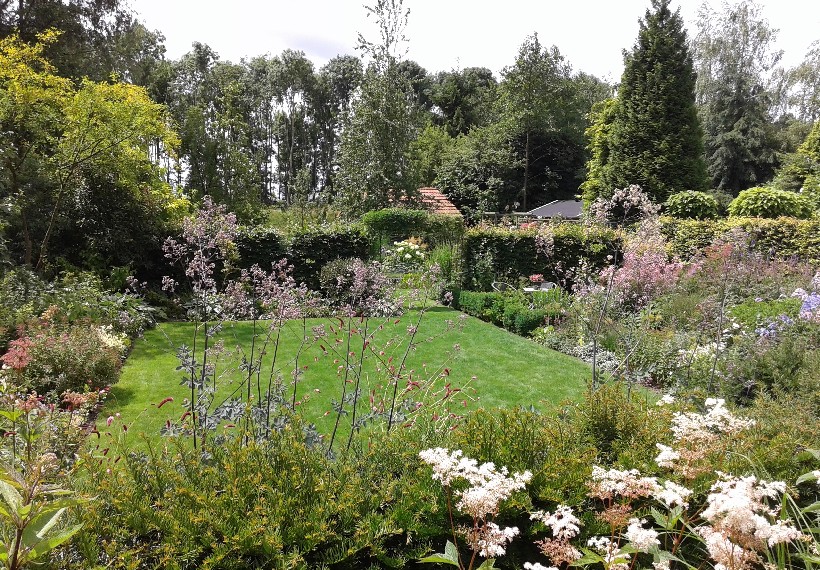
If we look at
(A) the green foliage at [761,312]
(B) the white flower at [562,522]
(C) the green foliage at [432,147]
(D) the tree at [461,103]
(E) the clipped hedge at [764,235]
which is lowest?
(A) the green foliage at [761,312]

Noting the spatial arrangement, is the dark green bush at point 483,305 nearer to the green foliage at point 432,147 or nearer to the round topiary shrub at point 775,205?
the round topiary shrub at point 775,205

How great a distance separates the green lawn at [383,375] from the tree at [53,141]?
342cm

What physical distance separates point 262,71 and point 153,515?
128ft

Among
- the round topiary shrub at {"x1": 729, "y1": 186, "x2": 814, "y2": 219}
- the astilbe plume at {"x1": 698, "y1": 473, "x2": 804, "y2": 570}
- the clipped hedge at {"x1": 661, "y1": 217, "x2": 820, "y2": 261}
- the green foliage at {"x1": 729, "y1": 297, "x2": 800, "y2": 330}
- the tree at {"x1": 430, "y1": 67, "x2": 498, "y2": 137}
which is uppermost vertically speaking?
the tree at {"x1": 430, "y1": 67, "x2": 498, "y2": 137}

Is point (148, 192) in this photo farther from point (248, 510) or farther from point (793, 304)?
point (793, 304)

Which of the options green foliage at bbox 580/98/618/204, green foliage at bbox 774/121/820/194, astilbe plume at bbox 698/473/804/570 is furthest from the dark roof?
astilbe plume at bbox 698/473/804/570

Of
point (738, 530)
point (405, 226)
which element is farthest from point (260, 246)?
point (738, 530)

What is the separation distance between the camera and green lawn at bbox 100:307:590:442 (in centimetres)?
505

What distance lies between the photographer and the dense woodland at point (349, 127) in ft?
30.2

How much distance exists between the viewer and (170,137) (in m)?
11.5

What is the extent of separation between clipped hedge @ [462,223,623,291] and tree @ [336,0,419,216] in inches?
217

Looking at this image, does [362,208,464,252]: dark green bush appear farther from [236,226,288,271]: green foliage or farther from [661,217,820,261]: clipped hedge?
[661,217,820,261]: clipped hedge

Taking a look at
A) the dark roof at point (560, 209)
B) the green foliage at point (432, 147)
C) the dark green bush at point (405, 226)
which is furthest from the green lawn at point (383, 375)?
the green foliage at point (432, 147)

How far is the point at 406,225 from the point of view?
1269 cm
